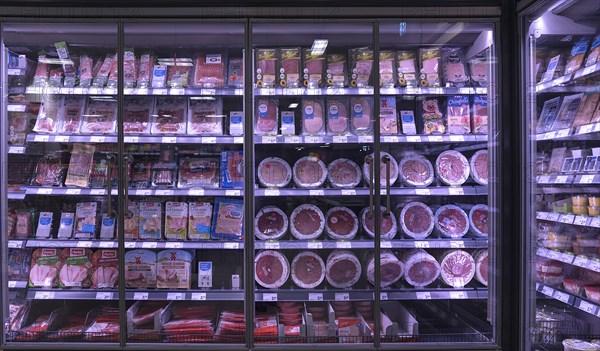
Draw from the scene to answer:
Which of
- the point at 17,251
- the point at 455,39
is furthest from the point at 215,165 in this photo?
the point at 455,39

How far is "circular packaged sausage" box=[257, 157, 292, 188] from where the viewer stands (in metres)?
3.08

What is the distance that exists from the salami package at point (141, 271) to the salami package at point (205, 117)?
37.7 inches

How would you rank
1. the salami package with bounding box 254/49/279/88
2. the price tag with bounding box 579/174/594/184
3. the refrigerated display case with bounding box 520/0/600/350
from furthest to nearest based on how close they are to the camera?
the salami package with bounding box 254/49/279/88
the refrigerated display case with bounding box 520/0/600/350
the price tag with bounding box 579/174/594/184

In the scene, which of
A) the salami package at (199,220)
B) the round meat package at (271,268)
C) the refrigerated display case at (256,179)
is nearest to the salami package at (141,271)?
the refrigerated display case at (256,179)

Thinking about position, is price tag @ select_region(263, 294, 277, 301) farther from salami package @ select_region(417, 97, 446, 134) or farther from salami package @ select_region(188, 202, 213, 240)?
salami package @ select_region(417, 97, 446, 134)

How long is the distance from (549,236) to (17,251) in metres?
3.62

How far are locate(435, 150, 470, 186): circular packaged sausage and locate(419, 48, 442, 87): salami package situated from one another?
1.68ft

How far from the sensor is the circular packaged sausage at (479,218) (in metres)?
3.08

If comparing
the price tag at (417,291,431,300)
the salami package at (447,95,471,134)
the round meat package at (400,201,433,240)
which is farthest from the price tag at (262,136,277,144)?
the price tag at (417,291,431,300)

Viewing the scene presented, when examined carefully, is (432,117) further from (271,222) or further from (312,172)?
(271,222)

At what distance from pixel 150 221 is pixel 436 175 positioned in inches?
80.9

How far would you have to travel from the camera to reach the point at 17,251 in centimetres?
Answer: 309

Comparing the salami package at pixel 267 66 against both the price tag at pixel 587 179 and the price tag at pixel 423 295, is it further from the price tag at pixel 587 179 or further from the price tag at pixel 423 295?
the price tag at pixel 587 179

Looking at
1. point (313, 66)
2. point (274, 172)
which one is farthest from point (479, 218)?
point (313, 66)
